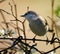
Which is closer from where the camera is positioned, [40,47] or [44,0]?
[40,47]

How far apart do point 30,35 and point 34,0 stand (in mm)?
266

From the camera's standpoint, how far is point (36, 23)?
1.57 feet

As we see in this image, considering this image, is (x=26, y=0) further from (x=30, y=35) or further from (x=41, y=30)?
(x=41, y=30)

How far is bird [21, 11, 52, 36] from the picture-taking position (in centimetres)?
40

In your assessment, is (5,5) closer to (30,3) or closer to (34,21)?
(30,3)

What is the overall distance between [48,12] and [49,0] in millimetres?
83

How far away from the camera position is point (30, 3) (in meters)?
1.25

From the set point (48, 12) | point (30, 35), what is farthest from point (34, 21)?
point (48, 12)

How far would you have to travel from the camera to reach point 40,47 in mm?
1110

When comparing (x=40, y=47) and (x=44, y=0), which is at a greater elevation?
(x=44, y=0)

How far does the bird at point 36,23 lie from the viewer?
0.40m

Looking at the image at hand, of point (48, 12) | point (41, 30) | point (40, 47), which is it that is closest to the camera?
point (41, 30)

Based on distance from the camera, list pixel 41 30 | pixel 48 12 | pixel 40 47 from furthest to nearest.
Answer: pixel 48 12
pixel 40 47
pixel 41 30

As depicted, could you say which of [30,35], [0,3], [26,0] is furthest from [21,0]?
[30,35]
